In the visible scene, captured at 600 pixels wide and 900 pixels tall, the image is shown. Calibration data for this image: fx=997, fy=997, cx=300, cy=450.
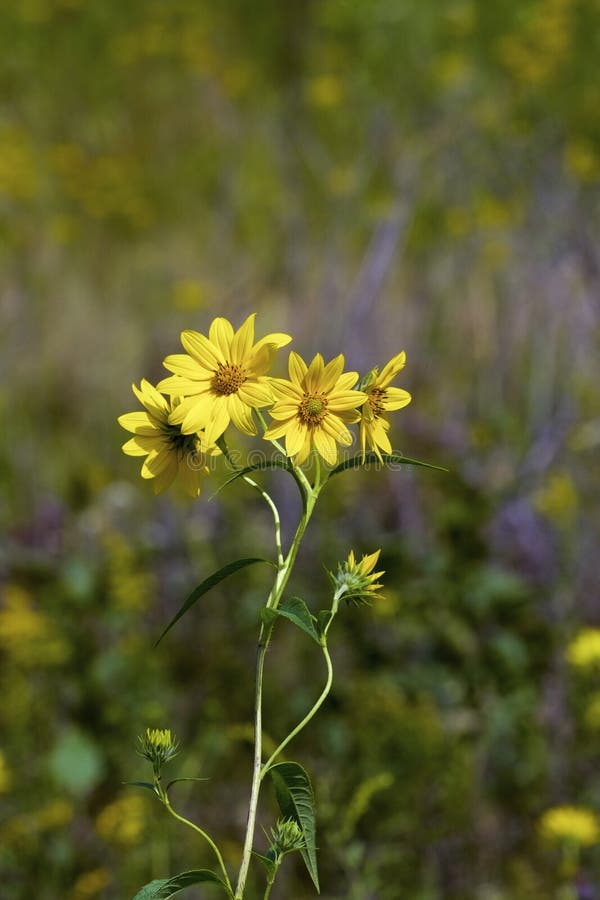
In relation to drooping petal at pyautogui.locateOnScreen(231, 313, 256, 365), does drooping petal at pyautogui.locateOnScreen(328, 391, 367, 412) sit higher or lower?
lower

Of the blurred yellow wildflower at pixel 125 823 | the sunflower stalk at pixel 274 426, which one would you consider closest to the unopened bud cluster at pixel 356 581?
the sunflower stalk at pixel 274 426

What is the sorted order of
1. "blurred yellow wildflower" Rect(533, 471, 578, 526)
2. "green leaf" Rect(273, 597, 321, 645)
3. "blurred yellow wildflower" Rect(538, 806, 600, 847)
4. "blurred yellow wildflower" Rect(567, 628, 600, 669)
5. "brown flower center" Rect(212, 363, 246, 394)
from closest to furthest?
"green leaf" Rect(273, 597, 321, 645)
"brown flower center" Rect(212, 363, 246, 394)
"blurred yellow wildflower" Rect(538, 806, 600, 847)
"blurred yellow wildflower" Rect(567, 628, 600, 669)
"blurred yellow wildflower" Rect(533, 471, 578, 526)

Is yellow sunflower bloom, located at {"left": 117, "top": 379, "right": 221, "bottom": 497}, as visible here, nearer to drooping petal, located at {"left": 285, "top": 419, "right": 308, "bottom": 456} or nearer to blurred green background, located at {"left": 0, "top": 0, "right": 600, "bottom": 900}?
drooping petal, located at {"left": 285, "top": 419, "right": 308, "bottom": 456}

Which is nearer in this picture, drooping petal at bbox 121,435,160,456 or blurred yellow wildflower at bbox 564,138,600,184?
drooping petal at bbox 121,435,160,456

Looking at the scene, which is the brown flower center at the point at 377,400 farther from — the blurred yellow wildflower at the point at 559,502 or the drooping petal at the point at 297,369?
the blurred yellow wildflower at the point at 559,502

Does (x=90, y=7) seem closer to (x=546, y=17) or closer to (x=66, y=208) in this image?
(x=66, y=208)

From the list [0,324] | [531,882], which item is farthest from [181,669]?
[0,324]

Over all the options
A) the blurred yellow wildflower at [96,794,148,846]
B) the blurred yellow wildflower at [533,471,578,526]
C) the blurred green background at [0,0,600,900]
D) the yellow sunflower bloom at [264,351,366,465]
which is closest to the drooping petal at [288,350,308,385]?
the yellow sunflower bloom at [264,351,366,465]

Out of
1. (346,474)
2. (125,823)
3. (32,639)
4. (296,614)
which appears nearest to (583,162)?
(346,474)
